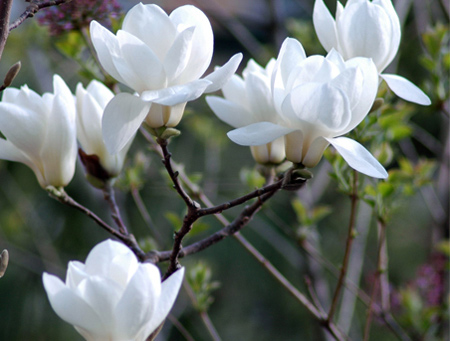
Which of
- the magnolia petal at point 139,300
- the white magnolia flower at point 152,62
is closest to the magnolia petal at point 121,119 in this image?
the white magnolia flower at point 152,62

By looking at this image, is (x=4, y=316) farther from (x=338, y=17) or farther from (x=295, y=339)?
(x=338, y=17)

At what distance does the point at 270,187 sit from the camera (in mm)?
391

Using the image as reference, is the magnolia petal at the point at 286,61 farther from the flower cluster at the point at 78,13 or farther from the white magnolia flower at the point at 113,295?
the flower cluster at the point at 78,13

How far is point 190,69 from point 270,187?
0.33 ft

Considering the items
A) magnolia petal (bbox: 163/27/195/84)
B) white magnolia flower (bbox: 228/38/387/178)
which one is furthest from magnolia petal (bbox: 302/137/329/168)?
magnolia petal (bbox: 163/27/195/84)

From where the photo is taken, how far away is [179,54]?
0.37 m

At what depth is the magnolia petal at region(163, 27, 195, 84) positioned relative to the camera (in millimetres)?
369

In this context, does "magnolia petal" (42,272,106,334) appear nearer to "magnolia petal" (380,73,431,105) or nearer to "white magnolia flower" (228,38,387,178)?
"white magnolia flower" (228,38,387,178)

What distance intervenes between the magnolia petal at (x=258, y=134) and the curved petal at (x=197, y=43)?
2.0 inches

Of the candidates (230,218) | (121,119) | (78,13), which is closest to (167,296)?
(121,119)

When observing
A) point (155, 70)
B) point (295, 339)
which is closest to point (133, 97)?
point (155, 70)

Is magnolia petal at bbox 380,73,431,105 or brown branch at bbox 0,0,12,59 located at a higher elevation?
brown branch at bbox 0,0,12,59

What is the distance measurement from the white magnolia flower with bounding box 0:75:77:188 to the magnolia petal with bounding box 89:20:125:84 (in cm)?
9

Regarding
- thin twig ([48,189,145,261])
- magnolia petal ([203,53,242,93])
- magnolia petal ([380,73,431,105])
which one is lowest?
thin twig ([48,189,145,261])
